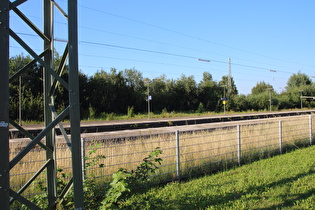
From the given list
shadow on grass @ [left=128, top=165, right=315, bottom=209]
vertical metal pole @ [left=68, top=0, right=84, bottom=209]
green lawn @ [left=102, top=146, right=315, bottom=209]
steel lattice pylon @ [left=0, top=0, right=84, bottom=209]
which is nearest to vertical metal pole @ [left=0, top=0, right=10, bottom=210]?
steel lattice pylon @ [left=0, top=0, right=84, bottom=209]

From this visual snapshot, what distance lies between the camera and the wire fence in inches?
183

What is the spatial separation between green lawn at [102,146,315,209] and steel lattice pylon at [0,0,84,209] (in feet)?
4.30

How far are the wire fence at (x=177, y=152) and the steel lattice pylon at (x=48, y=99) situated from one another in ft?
3.15

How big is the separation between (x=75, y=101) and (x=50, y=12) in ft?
4.89

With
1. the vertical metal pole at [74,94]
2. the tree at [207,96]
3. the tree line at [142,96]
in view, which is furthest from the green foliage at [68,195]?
the tree at [207,96]

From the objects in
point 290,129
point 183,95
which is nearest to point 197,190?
point 290,129

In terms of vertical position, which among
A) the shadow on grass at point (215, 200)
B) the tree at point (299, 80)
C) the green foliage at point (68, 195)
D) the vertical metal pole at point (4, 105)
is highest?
the tree at point (299, 80)

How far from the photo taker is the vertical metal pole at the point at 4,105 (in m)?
2.00

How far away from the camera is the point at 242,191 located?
466 centimetres

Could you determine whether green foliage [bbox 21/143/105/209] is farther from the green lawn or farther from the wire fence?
the green lawn

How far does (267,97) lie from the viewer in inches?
2402

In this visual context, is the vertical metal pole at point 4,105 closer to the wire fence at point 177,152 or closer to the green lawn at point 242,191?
the wire fence at point 177,152

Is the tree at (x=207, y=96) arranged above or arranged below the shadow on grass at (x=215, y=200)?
above

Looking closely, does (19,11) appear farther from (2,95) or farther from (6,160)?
(6,160)
